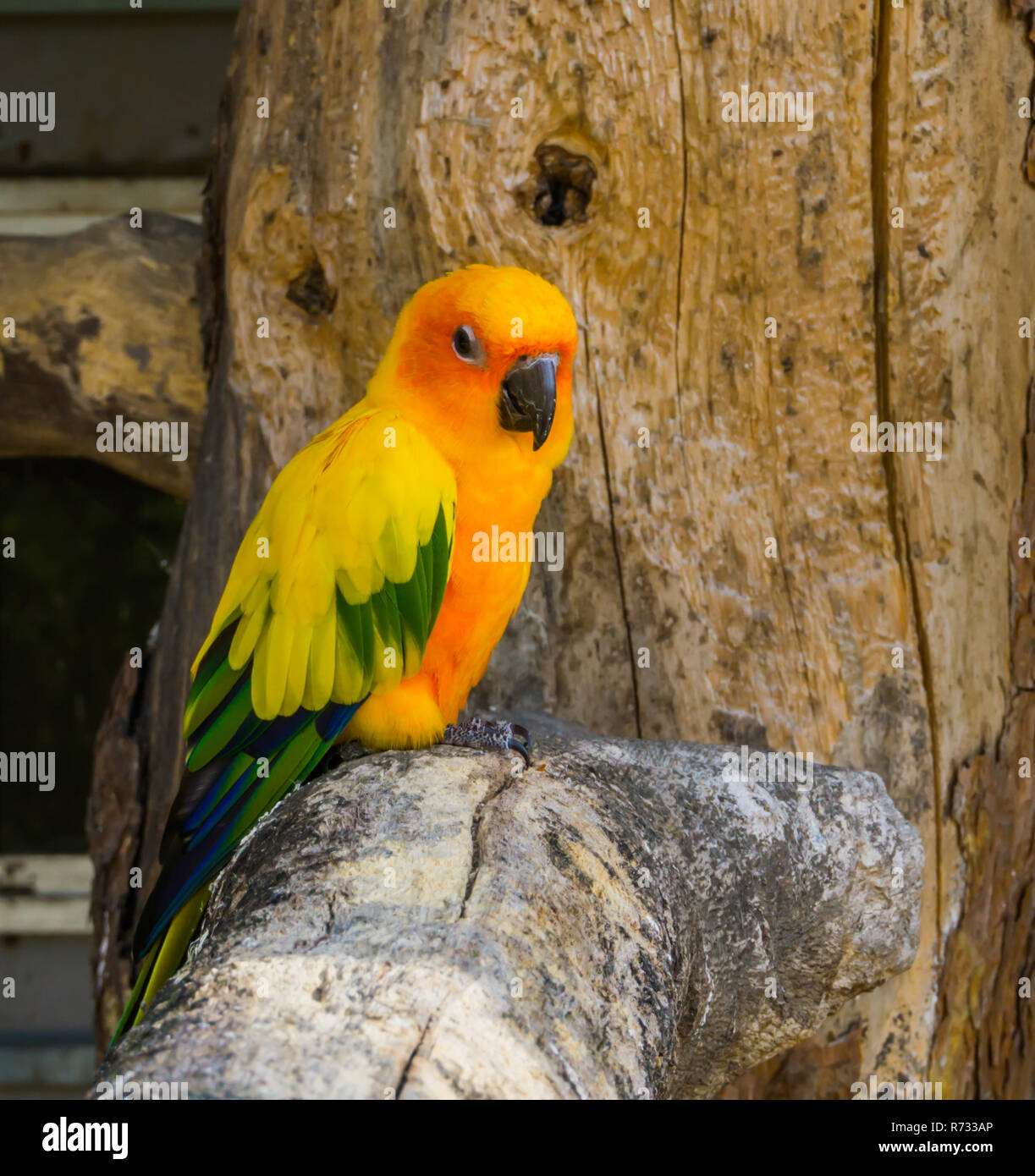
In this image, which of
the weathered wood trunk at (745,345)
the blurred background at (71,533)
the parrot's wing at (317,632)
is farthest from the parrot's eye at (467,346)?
the blurred background at (71,533)

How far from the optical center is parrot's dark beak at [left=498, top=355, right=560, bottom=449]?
7.00 ft

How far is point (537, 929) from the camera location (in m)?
1.55

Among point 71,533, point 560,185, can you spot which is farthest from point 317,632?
point 71,533

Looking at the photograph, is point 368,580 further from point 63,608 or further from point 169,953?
point 63,608

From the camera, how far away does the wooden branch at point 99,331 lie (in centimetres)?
302

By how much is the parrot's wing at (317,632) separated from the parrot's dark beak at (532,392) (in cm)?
18

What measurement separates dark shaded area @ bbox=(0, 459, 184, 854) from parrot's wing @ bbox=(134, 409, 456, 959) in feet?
8.45

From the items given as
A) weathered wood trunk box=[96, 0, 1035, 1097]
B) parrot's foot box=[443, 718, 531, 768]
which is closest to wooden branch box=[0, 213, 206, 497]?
weathered wood trunk box=[96, 0, 1035, 1097]

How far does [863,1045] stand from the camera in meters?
2.68

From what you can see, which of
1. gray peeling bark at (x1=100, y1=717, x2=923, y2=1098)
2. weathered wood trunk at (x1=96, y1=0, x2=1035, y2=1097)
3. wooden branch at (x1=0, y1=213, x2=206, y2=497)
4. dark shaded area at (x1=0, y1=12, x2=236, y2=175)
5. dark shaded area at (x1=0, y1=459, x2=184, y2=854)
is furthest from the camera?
dark shaded area at (x1=0, y1=459, x2=184, y2=854)

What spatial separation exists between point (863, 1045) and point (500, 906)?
1559 mm

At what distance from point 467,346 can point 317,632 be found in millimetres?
615

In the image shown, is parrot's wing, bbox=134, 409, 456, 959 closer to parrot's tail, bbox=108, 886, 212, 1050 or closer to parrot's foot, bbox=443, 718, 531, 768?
parrot's tail, bbox=108, 886, 212, 1050
